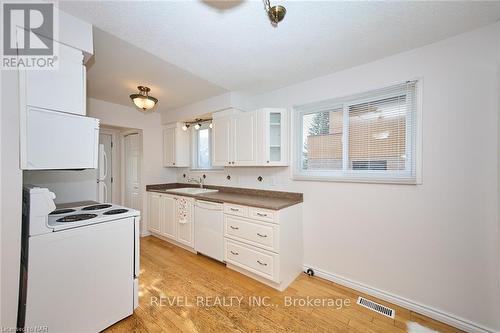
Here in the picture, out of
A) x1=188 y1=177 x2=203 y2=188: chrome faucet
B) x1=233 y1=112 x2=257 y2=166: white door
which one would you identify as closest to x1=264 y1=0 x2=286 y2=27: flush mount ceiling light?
x1=233 y1=112 x2=257 y2=166: white door

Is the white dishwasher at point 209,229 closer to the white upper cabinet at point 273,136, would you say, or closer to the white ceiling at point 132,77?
the white upper cabinet at point 273,136

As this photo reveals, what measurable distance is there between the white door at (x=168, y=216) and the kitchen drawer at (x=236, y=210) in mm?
→ 1184

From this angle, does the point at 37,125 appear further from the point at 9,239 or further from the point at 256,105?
the point at 256,105

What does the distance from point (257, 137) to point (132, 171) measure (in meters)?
2.88

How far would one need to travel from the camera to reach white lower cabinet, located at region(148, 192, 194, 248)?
304cm

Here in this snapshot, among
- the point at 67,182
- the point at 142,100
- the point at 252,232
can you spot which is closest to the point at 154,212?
the point at 67,182

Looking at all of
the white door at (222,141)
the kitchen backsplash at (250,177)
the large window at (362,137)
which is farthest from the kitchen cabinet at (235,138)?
the large window at (362,137)

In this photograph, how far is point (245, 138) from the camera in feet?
9.21

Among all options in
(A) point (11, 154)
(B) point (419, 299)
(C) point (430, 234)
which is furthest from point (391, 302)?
(A) point (11, 154)

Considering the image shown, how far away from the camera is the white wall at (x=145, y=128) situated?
331 centimetres

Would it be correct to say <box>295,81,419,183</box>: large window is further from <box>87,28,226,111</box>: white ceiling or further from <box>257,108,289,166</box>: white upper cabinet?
<box>87,28,226,111</box>: white ceiling

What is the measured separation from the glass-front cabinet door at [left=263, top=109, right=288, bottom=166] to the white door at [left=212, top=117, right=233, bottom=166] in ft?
2.04

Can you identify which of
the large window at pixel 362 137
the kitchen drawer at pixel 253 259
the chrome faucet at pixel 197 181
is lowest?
the kitchen drawer at pixel 253 259

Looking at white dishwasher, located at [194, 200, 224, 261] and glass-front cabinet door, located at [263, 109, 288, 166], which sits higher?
glass-front cabinet door, located at [263, 109, 288, 166]
